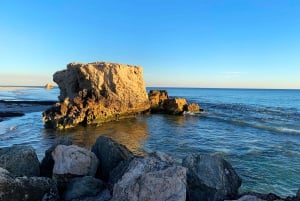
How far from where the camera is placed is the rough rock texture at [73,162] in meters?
9.19

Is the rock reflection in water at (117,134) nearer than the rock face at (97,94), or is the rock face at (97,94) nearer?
the rock reflection in water at (117,134)

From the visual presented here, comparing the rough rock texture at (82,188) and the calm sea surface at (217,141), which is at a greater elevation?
the rough rock texture at (82,188)

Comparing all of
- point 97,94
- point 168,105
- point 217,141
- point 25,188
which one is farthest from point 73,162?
point 168,105

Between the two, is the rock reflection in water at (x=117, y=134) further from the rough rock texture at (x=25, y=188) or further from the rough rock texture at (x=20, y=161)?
the rough rock texture at (x=25, y=188)

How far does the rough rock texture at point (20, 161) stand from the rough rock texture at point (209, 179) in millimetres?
4149

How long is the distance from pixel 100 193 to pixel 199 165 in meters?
2.59

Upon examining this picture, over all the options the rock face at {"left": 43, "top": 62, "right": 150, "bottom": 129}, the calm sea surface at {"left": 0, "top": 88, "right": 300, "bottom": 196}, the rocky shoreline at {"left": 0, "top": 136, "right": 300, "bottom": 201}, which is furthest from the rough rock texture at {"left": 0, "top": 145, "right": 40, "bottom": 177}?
the rock face at {"left": 43, "top": 62, "right": 150, "bottom": 129}

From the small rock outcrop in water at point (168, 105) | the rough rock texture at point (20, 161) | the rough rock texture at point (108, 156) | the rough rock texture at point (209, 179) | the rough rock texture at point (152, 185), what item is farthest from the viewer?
the small rock outcrop in water at point (168, 105)

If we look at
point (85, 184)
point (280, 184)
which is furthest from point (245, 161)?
point (85, 184)

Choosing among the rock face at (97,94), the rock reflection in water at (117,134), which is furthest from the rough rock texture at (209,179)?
the rock face at (97,94)

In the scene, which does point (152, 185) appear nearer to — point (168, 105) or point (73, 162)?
point (73, 162)

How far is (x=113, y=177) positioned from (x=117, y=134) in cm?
2065

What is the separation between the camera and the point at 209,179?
8.44 m

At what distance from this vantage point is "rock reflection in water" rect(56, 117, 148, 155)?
24.4 meters
